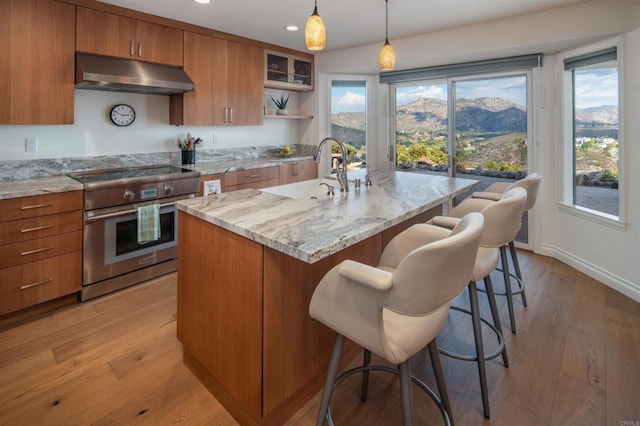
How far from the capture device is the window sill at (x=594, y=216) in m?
3.06

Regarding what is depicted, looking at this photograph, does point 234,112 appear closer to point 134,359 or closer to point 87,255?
point 87,255

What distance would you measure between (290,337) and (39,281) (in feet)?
6.99

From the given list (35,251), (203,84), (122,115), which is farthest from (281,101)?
(35,251)

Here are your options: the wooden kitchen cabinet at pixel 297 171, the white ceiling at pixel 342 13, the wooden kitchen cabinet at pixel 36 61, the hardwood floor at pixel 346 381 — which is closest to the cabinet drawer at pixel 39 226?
the hardwood floor at pixel 346 381

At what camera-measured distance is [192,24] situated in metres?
3.57

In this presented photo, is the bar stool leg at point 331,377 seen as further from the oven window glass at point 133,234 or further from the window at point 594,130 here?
the window at point 594,130

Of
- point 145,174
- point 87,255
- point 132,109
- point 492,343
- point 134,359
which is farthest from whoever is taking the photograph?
point 132,109

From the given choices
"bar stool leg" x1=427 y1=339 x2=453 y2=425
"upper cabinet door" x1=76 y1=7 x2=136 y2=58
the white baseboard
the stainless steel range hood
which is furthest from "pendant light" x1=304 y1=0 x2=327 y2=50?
the white baseboard

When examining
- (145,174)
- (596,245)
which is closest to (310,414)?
(145,174)

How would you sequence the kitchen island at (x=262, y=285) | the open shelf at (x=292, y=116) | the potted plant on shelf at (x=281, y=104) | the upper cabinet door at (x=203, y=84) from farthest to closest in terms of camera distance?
the potted plant on shelf at (x=281, y=104) < the open shelf at (x=292, y=116) < the upper cabinet door at (x=203, y=84) < the kitchen island at (x=262, y=285)

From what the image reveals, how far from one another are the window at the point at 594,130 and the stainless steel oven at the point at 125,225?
12.5ft

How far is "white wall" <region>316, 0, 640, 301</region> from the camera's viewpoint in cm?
287

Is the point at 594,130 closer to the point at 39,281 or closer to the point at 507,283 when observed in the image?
the point at 507,283

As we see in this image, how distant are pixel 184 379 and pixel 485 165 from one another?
3876 millimetres
